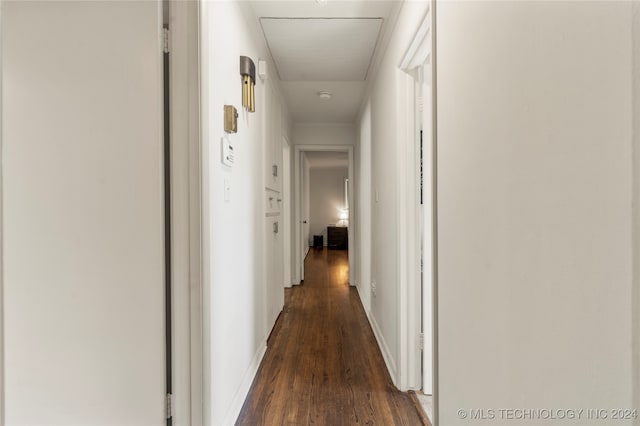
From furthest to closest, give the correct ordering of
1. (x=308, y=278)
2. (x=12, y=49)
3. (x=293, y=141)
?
(x=308, y=278)
(x=293, y=141)
(x=12, y=49)

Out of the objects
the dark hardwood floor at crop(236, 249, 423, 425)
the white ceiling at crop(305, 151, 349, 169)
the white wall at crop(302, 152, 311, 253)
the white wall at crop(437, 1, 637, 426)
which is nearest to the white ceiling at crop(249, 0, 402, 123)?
the white wall at crop(437, 1, 637, 426)

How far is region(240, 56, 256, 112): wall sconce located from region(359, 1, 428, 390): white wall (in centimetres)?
87

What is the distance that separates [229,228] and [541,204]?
4.46ft

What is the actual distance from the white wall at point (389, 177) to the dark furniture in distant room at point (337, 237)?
20.8ft

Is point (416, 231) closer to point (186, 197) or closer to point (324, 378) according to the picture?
point (324, 378)

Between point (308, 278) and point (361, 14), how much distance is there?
389 centimetres

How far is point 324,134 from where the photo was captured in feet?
16.5

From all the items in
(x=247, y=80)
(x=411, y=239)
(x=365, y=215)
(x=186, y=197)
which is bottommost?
(x=411, y=239)

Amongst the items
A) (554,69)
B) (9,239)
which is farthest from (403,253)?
(9,239)

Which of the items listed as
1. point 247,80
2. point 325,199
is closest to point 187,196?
point 247,80

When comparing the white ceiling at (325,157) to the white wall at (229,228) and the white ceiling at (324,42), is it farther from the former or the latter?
the white wall at (229,228)

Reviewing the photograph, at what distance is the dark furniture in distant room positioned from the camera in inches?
372

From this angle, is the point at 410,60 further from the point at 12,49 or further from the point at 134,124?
the point at 12,49

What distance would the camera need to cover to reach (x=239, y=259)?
6.20ft
